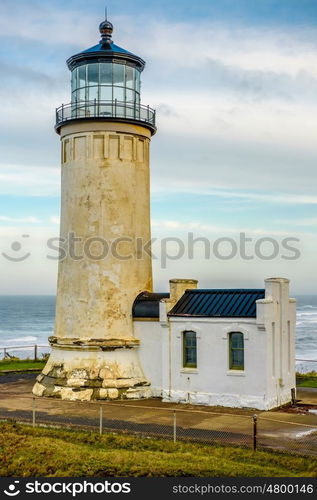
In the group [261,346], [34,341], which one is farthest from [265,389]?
[34,341]

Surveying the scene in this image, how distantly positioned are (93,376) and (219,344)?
167 inches

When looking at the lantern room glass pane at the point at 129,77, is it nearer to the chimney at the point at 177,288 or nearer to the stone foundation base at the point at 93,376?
the chimney at the point at 177,288

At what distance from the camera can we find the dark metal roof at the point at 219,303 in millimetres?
20275

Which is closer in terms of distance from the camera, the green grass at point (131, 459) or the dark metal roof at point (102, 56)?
the green grass at point (131, 459)

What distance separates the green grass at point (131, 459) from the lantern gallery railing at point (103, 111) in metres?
11.3

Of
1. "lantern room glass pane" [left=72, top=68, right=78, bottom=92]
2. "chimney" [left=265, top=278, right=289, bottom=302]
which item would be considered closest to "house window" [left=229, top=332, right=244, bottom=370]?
"chimney" [left=265, top=278, right=289, bottom=302]

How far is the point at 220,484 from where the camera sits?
11.3m

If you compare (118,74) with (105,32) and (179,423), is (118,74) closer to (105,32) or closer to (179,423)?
(105,32)

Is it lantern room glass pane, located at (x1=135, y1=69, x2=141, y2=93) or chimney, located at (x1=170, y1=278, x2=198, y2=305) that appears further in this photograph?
lantern room glass pane, located at (x1=135, y1=69, x2=141, y2=93)

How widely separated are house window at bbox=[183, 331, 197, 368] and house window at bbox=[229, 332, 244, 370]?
Result: 4.10ft

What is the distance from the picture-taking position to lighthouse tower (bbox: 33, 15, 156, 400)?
21.8 meters

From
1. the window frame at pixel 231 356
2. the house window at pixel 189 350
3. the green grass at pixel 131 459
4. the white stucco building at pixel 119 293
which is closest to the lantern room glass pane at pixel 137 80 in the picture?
the white stucco building at pixel 119 293

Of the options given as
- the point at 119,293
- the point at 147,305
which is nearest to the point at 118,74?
the point at 119,293

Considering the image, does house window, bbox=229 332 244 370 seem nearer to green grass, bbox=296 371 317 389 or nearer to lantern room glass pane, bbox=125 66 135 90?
green grass, bbox=296 371 317 389
